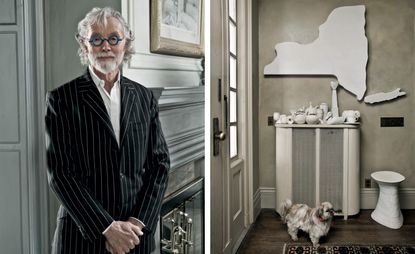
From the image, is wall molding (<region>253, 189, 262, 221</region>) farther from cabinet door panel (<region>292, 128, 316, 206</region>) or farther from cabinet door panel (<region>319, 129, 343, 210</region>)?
cabinet door panel (<region>319, 129, 343, 210</region>)

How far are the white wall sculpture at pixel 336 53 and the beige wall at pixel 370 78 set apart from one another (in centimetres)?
5

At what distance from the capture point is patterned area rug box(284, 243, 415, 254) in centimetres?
274

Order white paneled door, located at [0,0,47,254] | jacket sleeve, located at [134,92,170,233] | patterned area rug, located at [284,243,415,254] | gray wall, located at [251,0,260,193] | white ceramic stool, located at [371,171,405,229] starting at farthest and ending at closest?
gray wall, located at [251,0,260,193] < white ceramic stool, located at [371,171,405,229] < patterned area rug, located at [284,243,415,254] < jacket sleeve, located at [134,92,170,233] < white paneled door, located at [0,0,47,254]

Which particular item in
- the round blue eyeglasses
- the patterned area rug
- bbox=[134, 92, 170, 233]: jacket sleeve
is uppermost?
the round blue eyeglasses

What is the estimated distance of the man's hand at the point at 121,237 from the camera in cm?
72

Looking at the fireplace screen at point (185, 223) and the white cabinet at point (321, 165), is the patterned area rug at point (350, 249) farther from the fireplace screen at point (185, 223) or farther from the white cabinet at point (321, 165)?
the fireplace screen at point (185, 223)

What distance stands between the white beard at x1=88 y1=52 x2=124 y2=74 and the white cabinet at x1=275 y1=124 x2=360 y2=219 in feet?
9.32

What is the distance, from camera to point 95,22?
2.22 feet

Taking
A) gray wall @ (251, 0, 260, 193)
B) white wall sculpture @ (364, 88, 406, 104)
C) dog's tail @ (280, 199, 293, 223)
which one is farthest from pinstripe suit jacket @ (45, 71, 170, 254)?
white wall sculpture @ (364, 88, 406, 104)

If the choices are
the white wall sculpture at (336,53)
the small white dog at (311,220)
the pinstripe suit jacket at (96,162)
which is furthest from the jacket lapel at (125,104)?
the white wall sculpture at (336,53)

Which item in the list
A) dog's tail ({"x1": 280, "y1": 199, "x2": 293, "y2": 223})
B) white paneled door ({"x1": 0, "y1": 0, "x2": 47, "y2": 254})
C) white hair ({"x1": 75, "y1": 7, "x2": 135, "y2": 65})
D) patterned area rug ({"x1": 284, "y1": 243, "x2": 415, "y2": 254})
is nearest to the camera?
white paneled door ({"x1": 0, "y1": 0, "x2": 47, "y2": 254})

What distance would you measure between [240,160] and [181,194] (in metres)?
2.07

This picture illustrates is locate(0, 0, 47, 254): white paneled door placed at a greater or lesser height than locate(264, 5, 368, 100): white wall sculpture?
lesser

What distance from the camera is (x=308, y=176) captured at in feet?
11.5
